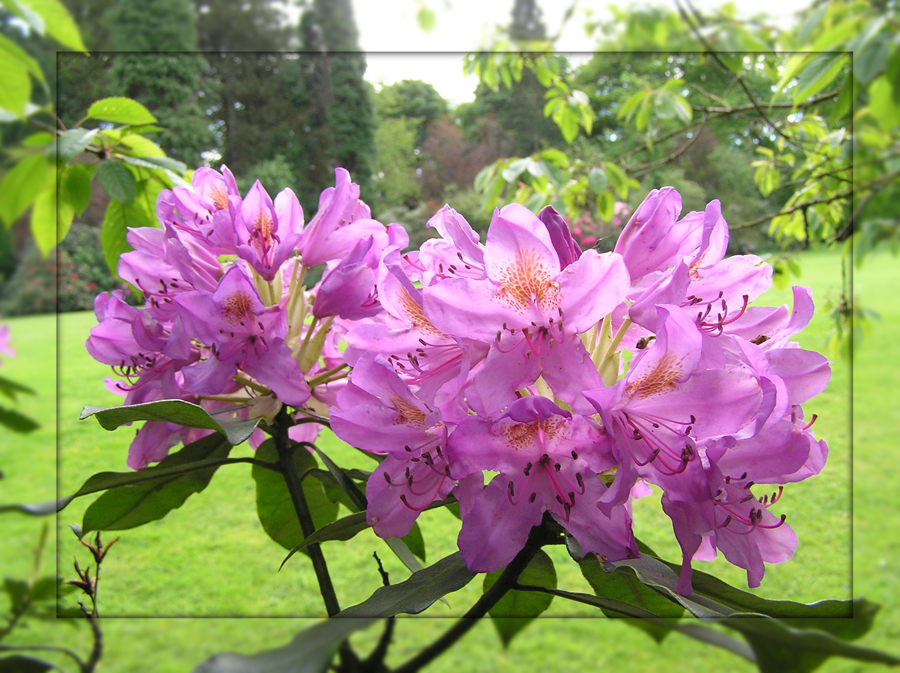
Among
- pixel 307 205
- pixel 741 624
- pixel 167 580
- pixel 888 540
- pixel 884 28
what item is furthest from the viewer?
pixel 888 540

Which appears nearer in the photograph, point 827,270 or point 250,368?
point 250,368

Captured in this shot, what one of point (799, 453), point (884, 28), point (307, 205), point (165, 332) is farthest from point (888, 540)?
point (165, 332)

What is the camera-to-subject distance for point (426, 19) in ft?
3.73

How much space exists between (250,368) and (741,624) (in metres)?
0.25

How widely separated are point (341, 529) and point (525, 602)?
4.0 inches

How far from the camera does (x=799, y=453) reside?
235mm

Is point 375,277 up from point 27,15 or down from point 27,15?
down

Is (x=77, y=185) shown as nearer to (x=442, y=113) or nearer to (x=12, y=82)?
(x=12, y=82)

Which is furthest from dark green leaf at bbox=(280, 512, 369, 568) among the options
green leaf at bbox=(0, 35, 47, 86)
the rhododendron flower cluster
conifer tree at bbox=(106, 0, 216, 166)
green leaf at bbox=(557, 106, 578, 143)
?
green leaf at bbox=(557, 106, 578, 143)

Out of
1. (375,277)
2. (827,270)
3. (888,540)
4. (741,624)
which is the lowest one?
(888,540)

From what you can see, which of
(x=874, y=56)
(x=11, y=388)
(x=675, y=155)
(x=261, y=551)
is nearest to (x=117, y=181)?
(x=11, y=388)

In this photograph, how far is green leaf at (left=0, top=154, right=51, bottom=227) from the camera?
0.45 meters

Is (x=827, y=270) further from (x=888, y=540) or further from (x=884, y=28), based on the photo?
(x=888, y=540)

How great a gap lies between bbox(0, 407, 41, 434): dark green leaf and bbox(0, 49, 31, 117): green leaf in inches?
7.5
